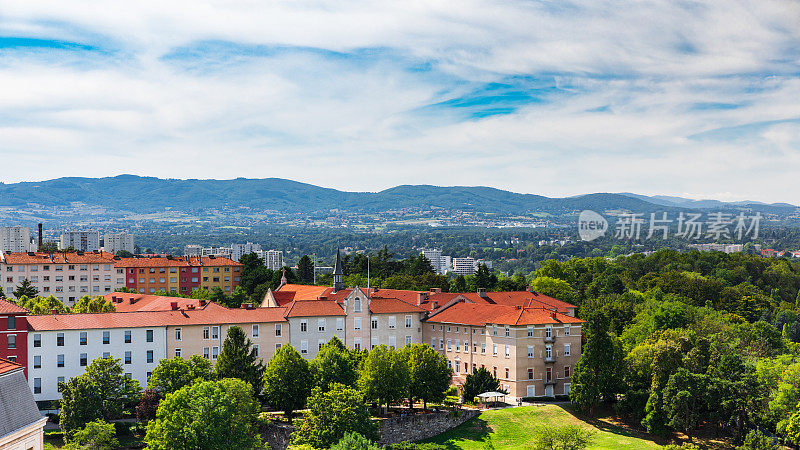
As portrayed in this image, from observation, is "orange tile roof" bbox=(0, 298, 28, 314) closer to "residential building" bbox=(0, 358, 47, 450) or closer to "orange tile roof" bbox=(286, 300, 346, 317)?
"orange tile roof" bbox=(286, 300, 346, 317)

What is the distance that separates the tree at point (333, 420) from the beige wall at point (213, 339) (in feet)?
58.7

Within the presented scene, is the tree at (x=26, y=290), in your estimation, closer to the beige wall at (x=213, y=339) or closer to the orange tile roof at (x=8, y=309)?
the beige wall at (x=213, y=339)

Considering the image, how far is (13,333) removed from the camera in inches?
2527

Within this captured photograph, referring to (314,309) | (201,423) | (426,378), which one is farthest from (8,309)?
(426,378)

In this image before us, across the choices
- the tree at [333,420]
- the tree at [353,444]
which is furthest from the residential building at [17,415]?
the tree at [333,420]

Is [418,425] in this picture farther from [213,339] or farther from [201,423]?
[213,339]

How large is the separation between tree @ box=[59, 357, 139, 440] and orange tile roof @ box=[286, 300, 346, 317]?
19975 mm

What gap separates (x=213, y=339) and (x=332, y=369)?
16144 mm

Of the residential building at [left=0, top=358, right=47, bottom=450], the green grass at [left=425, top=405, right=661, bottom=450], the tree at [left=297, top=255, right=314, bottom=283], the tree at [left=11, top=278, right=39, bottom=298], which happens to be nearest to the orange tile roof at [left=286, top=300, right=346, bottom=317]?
the green grass at [left=425, top=405, right=661, bottom=450]

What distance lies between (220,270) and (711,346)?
9559 centimetres

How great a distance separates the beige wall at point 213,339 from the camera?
7244 centimetres

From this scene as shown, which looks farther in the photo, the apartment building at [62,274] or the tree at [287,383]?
the apartment building at [62,274]

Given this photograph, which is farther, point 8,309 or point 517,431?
point 517,431

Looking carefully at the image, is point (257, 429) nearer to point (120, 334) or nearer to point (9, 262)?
point (120, 334)
